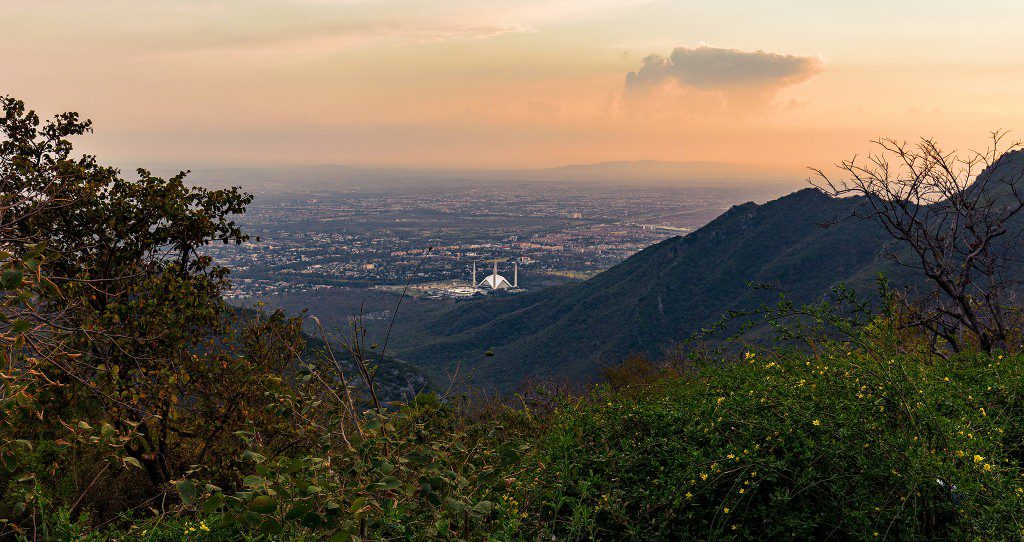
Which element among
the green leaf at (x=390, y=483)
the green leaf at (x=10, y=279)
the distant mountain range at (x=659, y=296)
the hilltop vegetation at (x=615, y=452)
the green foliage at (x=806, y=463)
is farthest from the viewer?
the distant mountain range at (x=659, y=296)

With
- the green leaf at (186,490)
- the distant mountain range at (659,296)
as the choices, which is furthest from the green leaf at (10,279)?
the distant mountain range at (659,296)

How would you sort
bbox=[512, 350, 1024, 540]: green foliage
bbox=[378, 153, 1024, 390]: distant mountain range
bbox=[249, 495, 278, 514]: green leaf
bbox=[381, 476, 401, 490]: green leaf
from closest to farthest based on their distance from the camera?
bbox=[249, 495, 278, 514]: green leaf → bbox=[381, 476, 401, 490]: green leaf → bbox=[512, 350, 1024, 540]: green foliage → bbox=[378, 153, 1024, 390]: distant mountain range

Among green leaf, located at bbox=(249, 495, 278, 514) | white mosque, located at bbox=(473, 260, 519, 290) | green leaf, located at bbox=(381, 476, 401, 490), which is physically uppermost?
green leaf, located at bbox=(249, 495, 278, 514)

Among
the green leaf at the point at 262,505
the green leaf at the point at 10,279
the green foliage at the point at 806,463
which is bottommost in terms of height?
the green foliage at the point at 806,463

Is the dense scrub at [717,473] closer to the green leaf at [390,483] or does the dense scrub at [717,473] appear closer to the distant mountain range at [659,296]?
the green leaf at [390,483]

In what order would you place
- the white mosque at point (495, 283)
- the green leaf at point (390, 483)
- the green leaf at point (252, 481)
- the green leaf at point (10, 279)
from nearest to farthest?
the green leaf at point (10, 279), the green leaf at point (252, 481), the green leaf at point (390, 483), the white mosque at point (495, 283)

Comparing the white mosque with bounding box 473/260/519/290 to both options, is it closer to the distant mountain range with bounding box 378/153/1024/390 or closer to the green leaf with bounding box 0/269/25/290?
the distant mountain range with bounding box 378/153/1024/390

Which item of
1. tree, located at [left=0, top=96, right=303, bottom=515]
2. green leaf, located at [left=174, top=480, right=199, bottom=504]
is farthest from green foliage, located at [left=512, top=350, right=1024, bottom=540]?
tree, located at [left=0, top=96, right=303, bottom=515]

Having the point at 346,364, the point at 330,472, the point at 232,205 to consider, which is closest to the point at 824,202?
the point at 346,364

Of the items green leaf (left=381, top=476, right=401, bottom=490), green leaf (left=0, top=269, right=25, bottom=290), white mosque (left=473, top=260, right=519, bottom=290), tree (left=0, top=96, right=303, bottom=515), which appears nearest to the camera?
green leaf (left=0, top=269, right=25, bottom=290)

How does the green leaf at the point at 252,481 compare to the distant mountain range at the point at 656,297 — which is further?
the distant mountain range at the point at 656,297
